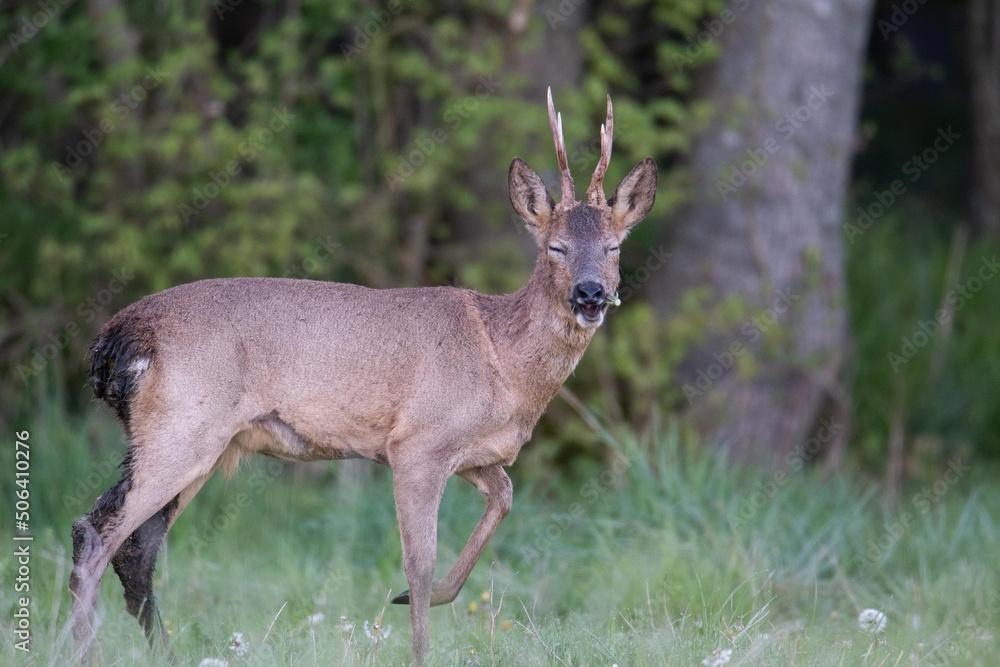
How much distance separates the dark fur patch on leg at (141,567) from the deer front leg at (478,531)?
111 centimetres

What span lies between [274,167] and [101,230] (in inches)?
55.7

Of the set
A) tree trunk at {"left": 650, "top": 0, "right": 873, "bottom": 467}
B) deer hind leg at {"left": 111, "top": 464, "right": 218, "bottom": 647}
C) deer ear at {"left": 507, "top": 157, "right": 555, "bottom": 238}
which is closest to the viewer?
deer hind leg at {"left": 111, "top": 464, "right": 218, "bottom": 647}

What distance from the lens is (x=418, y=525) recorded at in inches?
234

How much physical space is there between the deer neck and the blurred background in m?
3.90

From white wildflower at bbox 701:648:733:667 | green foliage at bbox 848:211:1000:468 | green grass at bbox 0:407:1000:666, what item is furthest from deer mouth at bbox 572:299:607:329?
green foliage at bbox 848:211:1000:468

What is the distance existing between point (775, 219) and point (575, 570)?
417 centimetres

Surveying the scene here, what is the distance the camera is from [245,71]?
33.2ft

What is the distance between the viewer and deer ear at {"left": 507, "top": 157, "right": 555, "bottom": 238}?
6.38m

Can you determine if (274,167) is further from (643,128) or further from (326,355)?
(326,355)

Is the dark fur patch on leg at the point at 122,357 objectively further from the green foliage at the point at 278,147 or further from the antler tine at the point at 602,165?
the green foliage at the point at 278,147

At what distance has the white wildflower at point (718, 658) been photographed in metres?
5.11

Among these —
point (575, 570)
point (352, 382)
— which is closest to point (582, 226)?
point (352, 382)

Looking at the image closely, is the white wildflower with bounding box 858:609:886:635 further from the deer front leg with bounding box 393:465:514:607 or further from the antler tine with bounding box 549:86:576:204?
the antler tine with bounding box 549:86:576:204

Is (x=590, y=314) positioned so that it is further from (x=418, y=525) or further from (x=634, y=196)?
(x=418, y=525)
